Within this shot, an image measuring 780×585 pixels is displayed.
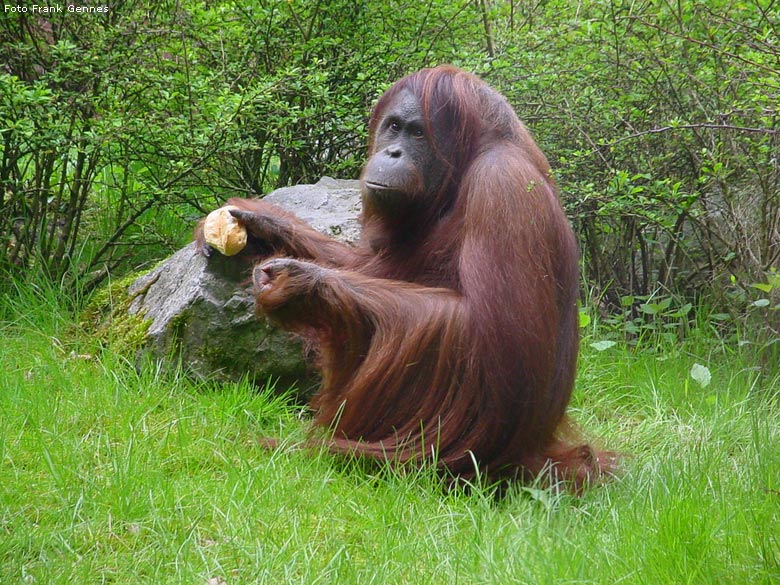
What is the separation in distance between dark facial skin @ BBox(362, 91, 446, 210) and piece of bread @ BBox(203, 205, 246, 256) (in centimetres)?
62

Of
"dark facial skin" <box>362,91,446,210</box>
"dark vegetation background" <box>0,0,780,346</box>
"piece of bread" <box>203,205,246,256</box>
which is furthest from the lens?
"dark vegetation background" <box>0,0,780,346</box>

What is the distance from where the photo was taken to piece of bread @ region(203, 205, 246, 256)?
376 centimetres

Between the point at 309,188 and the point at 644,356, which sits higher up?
the point at 309,188

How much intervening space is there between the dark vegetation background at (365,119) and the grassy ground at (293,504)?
1.07 metres

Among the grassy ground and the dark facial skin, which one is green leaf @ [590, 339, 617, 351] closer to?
the grassy ground

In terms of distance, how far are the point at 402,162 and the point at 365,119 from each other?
2.04 m

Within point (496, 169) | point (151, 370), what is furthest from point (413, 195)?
point (151, 370)

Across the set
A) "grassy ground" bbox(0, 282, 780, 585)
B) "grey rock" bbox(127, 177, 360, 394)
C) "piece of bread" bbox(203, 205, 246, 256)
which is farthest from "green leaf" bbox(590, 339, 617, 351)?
"piece of bread" bbox(203, 205, 246, 256)

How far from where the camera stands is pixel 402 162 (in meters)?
3.35

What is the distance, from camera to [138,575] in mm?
2480

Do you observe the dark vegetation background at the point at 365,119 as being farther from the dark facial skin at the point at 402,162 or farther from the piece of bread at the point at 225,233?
the dark facial skin at the point at 402,162

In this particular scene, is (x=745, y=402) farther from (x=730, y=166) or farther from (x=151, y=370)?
(x=151, y=370)

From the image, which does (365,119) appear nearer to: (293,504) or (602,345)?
(602,345)

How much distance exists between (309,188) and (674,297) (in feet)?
6.71
